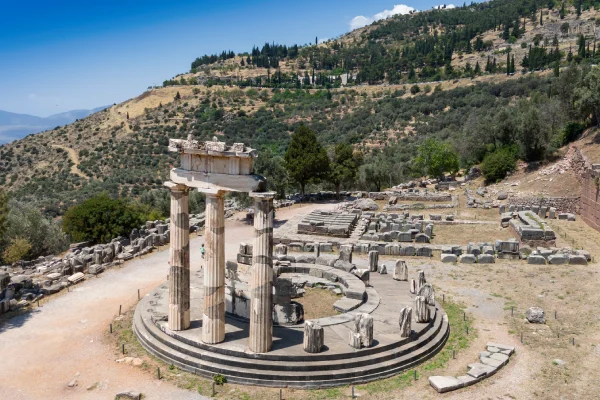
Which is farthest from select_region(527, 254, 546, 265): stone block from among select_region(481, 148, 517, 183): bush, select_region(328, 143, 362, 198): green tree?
select_region(481, 148, 517, 183): bush

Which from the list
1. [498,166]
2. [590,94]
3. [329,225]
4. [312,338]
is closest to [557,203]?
[498,166]

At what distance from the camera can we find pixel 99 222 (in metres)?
33.9

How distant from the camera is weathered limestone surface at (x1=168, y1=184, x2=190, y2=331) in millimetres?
15680

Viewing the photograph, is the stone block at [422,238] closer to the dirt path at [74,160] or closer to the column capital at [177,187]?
the column capital at [177,187]

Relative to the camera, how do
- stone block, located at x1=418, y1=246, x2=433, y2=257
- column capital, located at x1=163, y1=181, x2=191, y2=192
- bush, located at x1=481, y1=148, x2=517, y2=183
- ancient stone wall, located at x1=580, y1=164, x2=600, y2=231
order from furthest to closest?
bush, located at x1=481, y1=148, x2=517, y2=183 → ancient stone wall, located at x1=580, y1=164, x2=600, y2=231 → stone block, located at x1=418, y1=246, x2=433, y2=257 → column capital, located at x1=163, y1=181, x2=191, y2=192

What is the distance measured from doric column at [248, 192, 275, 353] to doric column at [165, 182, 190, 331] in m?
2.84

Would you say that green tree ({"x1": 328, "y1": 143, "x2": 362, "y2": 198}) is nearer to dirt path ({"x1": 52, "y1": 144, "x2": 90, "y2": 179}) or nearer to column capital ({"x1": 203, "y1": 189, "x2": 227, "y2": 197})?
column capital ({"x1": 203, "y1": 189, "x2": 227, "y2": 197})

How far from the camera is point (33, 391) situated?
14297 millimetres

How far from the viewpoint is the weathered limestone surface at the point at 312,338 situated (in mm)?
14812

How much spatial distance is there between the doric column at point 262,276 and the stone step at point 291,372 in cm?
80

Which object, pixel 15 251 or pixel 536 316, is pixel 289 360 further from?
pixel 15 251

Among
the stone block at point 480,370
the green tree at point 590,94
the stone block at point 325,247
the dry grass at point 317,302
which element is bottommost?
the stone block at point 480,370

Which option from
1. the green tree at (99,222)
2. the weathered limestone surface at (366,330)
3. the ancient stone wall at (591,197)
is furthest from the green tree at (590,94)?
the green tree at (99,222)

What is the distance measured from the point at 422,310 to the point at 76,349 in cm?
1256
